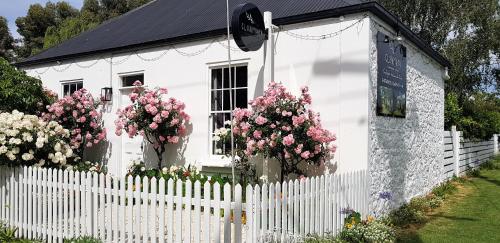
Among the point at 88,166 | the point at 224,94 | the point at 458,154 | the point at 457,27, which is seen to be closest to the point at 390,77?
the point at 224,94

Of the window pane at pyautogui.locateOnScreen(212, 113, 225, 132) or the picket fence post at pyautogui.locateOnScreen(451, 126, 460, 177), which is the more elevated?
the window pane at pyautogui.locateOnScreen(212, 113, 225, 132)

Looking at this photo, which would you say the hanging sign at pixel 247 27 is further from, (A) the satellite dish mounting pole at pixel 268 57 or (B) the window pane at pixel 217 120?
(B) the window pane at pixel 217 120

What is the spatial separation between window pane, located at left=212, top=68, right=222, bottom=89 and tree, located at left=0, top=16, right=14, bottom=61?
26350 mm

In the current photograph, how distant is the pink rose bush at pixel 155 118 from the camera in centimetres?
850

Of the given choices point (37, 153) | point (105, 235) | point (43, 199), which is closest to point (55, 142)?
point (37, 153)

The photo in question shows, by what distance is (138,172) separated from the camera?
30.7 feet

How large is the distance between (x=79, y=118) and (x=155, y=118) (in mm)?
2801

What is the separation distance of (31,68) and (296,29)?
9080 mm

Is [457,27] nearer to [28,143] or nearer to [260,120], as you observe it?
[260,120]

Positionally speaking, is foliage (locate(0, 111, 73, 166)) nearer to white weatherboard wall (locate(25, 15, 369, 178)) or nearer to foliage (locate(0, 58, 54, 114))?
foliage (locate(0, 58, 54, 114))

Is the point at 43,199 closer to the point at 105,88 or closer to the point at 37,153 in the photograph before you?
the point at 37,153

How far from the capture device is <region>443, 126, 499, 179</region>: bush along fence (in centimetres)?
1203

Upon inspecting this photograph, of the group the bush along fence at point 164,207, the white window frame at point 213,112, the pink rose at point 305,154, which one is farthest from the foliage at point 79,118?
the pink rose at point 305,154

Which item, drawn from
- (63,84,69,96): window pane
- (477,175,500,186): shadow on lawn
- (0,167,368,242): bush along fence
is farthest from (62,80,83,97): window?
(477,175,500,186): shadow on lawn
